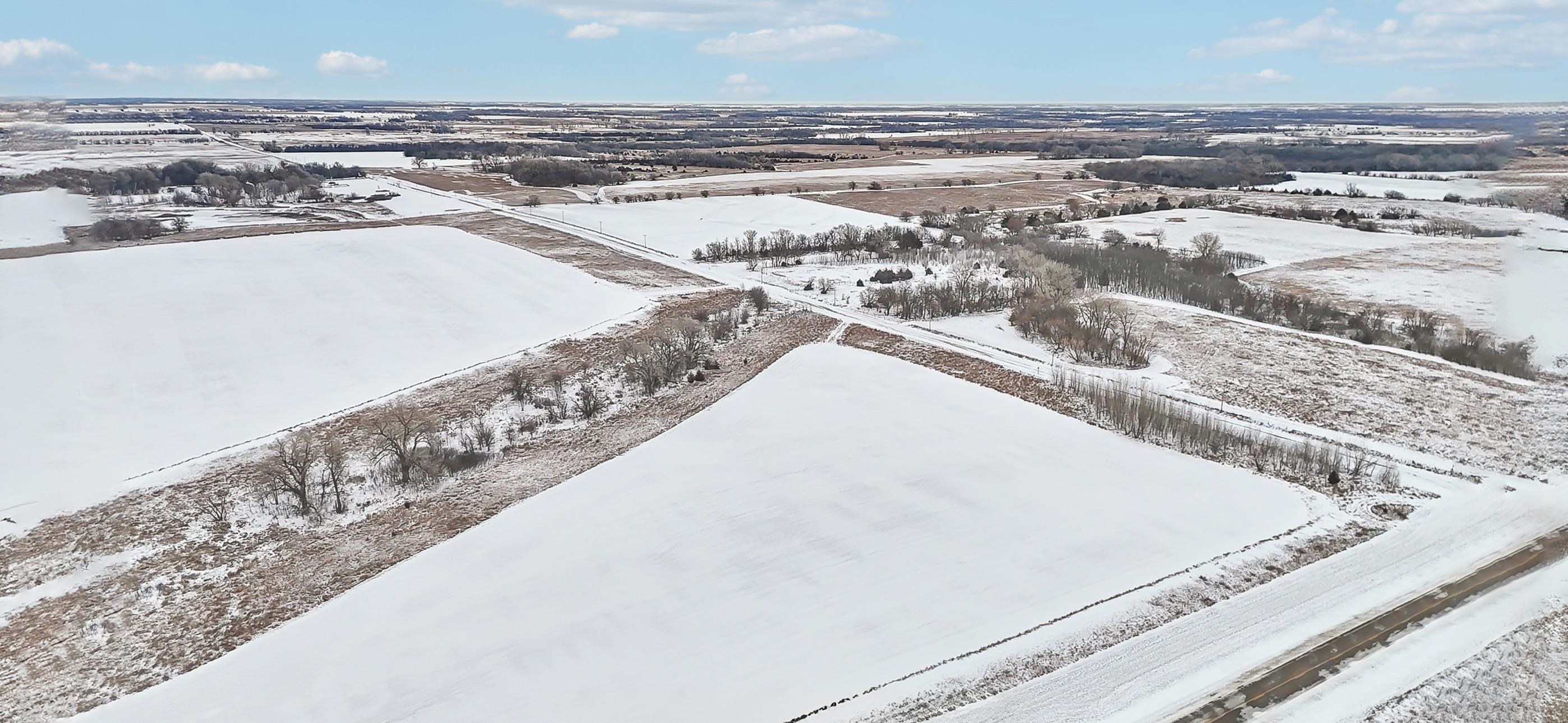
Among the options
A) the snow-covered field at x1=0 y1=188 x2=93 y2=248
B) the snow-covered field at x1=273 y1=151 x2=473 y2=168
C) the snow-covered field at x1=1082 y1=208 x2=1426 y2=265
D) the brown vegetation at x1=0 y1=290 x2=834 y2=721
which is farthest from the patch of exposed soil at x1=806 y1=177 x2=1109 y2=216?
the snow-covered field at x1=273 y1=151 x2=473 y2=168

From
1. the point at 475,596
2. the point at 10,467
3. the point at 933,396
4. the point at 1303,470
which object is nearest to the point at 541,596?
the point at 475,596

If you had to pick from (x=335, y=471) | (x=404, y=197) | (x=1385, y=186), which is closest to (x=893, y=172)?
(x=1385, y=186)

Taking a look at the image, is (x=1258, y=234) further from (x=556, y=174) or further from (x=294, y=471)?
(x=556, y=174)

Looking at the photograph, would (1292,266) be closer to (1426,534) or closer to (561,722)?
(1426,534)

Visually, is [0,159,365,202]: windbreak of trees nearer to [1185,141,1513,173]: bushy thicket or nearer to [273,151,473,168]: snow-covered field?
[273,151,473,168]: snow-covered field

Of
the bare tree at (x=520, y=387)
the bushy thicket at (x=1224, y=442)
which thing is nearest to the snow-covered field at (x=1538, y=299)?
the bushy thicket at (x=1224, y=442)
